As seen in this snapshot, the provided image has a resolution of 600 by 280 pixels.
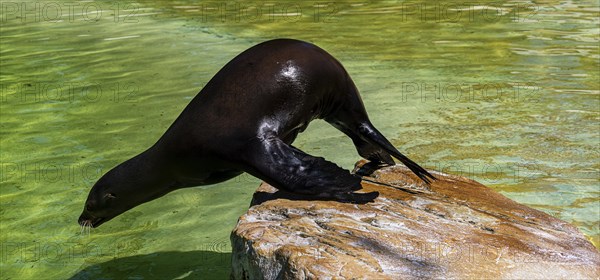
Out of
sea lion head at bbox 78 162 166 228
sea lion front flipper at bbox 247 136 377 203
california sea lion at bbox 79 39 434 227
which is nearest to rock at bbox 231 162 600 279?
sea lion front flipper at bbox 247 136 377 203

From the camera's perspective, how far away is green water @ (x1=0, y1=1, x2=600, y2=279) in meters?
5.29

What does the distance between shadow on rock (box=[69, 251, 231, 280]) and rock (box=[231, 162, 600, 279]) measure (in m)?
0.78

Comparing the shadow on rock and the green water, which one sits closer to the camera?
the shadow on rock

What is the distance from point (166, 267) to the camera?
15.7 ft

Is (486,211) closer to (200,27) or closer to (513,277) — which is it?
(513,277)

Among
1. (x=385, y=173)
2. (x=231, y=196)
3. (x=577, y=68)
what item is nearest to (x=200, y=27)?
(x=577, y=68)

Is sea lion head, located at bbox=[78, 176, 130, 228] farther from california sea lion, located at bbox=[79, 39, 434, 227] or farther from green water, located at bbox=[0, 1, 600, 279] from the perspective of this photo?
green water, located at bbox=[0, 1, 600, 279]

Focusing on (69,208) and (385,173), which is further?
(69,208)

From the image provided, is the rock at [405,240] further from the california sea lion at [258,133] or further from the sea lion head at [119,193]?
the sea lion head at [119,193]

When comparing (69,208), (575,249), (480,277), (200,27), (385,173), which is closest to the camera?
(480,277)

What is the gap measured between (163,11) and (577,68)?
26.6ft

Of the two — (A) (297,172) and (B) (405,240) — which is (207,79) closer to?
(A) (297,172)

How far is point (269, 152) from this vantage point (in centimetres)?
394

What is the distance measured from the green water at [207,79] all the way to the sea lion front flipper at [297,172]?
1063 millimetres
